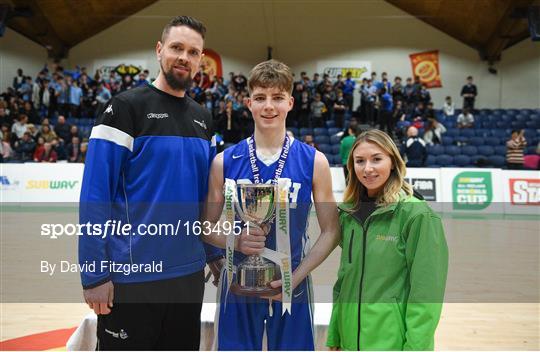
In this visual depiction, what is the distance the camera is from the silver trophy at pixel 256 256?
1.84 meters

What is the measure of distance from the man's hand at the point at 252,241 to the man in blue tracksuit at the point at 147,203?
31 centimetres

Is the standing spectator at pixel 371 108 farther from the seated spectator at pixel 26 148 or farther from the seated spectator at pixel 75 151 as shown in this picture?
the seated spectator at pixel 26 148

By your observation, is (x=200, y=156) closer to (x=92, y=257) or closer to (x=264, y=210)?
(x=264, y=210)

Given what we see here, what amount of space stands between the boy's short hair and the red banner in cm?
1938

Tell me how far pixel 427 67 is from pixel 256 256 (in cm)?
2000

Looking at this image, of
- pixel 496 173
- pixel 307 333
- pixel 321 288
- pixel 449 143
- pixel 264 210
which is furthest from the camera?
pixel 449 143

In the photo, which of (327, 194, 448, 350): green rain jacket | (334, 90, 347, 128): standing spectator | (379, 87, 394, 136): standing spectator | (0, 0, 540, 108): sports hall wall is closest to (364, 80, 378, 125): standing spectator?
(379, 87, 394, 136): standing spectator

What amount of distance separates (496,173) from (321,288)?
916cm

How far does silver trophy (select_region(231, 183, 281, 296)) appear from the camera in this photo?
6.02ft

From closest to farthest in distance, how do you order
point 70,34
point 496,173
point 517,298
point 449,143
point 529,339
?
point 529,339, point 517,298, point 496,173, point 449,143, point 70,34

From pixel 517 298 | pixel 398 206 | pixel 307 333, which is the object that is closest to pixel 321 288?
pixel 307 333

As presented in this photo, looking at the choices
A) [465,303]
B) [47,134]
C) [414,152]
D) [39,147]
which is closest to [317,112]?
[414,152]

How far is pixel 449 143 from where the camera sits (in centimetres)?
1469

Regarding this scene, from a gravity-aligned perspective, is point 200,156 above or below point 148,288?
above
